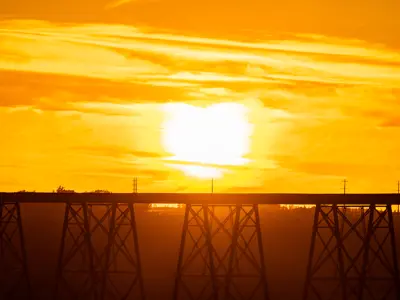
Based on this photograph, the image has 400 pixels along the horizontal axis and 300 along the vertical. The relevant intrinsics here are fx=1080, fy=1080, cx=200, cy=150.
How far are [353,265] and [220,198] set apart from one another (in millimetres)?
6442

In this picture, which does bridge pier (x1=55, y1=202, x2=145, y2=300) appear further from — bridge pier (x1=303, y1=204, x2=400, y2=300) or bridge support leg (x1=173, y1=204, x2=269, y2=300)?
bridge pier (x1=303, y1=204, x2=400, y2=300)

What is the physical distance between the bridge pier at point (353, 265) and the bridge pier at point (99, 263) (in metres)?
8.33

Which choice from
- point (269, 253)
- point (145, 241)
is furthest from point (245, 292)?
point (145, 241)

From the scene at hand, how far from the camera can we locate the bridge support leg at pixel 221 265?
4638 centimetres

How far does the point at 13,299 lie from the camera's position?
177 ft

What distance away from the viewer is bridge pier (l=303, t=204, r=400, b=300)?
45.7m

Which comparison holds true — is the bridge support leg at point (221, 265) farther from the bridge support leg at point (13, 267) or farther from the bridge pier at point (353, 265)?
the bridge support leg at point (13, 267)

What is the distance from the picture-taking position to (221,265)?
5797cm

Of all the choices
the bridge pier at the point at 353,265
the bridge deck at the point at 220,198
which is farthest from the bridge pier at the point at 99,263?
the bridge pier at the point at 353,265

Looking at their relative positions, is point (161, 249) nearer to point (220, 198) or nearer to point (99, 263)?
point (99, 263)

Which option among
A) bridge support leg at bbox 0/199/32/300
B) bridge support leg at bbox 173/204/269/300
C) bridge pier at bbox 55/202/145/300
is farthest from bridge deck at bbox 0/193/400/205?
bridge support leg at bbox 0/199/32/300

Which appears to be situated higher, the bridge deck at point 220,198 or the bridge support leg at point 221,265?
the bridge deck at point 220,198

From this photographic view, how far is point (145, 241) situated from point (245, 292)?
35420 millimetres

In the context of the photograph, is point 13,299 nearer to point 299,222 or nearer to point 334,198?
point 334,198
